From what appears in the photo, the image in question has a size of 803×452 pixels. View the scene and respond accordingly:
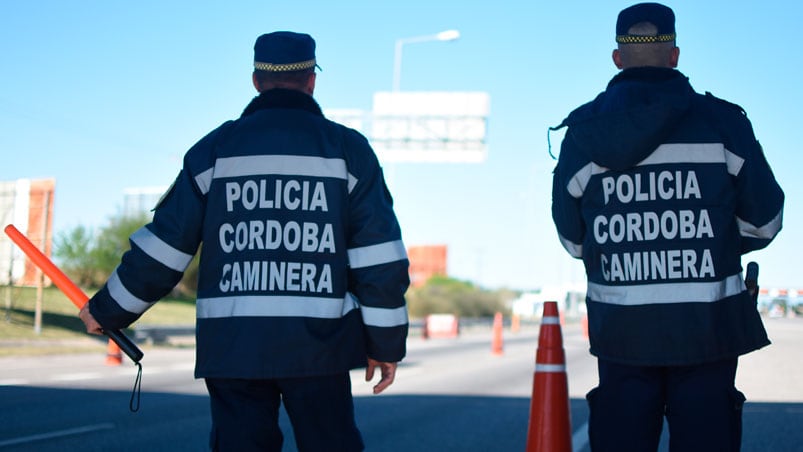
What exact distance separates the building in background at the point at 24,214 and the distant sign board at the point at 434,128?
15419mm

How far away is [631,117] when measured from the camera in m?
3.60

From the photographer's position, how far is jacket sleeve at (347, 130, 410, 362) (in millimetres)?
3570

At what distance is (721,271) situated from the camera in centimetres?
351

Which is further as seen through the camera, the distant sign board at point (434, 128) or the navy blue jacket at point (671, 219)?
the distant sign board at point (434, 128)

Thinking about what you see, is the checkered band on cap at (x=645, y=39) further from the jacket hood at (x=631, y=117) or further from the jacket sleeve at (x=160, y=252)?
the jacket sleeve at (x=160, y=252)

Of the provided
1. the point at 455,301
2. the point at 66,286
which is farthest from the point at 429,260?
the point at 66,286

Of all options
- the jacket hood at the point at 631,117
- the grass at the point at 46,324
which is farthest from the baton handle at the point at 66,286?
the grass at the point at 46,324

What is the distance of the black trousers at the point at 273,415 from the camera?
11.3 feet

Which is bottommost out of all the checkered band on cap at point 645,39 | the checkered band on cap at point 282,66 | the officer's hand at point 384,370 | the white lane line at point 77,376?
the white lane line at point 77,376

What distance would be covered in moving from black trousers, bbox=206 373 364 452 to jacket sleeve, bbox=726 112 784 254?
144 cm

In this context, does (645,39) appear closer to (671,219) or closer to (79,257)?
(671,219)

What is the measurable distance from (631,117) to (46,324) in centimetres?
2173

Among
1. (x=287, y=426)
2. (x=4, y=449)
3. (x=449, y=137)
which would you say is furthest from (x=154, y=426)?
→ (x=449, y=137)

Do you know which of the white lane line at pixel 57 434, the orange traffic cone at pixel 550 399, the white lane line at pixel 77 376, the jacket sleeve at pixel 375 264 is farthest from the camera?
the white lane line at pixel 77 376
